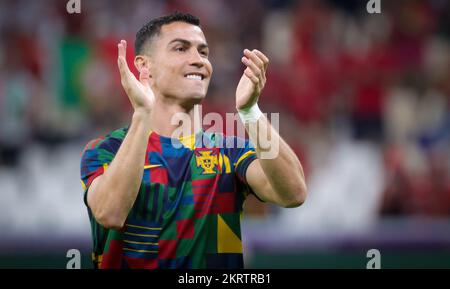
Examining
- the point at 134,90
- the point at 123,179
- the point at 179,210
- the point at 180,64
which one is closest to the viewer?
the point at 123,179

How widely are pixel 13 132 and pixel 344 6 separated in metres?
4.86

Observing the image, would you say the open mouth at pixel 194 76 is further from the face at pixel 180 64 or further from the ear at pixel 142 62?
the ear at pixel 142 62

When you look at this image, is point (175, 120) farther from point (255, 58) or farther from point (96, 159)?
point (255, 58)

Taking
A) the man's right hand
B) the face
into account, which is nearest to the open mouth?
the face

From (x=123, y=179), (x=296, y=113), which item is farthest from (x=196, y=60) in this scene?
(x=296, y=113)

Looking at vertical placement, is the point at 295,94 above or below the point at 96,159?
above

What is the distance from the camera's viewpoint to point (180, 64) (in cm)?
423

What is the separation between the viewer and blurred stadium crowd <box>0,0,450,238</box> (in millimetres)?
8688

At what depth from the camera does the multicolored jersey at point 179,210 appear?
392 centimetres

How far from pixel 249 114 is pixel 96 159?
86 cm

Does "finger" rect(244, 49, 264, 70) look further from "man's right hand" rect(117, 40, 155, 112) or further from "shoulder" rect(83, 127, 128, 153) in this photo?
"shoulder" rect(83, 127, 128, 153)

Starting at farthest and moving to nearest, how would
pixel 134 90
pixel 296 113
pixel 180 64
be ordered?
pixel 296 113
pixel 180 64
pixel 134 90

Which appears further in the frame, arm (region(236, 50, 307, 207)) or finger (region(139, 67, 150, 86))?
finger (region(139, 67, 150, 86))
